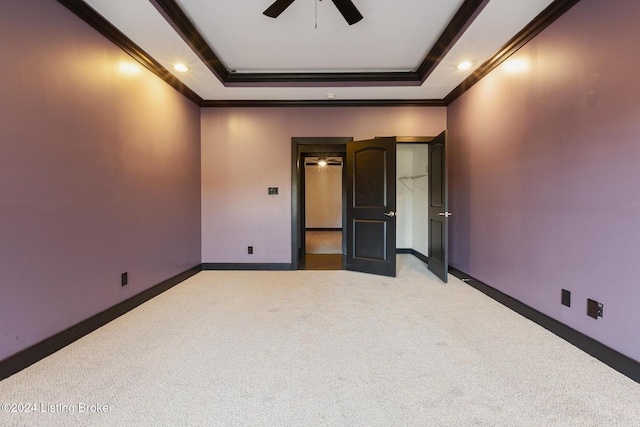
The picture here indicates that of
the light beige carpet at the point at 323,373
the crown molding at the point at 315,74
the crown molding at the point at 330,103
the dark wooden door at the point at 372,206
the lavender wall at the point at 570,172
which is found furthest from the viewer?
the crown molding at the point at 330,103

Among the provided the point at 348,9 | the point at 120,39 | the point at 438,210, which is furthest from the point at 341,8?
the point at 438,210

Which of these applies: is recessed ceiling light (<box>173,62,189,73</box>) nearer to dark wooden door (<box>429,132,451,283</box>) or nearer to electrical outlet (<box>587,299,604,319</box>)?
dark wooden door (<box>429,132,451,283</box>)

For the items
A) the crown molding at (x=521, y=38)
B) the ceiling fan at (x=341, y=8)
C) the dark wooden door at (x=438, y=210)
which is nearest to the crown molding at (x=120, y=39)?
the ceiling fan at (x=341, y=8)

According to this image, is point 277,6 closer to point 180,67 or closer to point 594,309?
point 180,67

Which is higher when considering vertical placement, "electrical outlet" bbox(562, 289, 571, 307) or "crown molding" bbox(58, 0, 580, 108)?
"crown molding" bbox(58, 0, 580, 108)

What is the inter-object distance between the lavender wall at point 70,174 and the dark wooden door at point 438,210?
136 inches

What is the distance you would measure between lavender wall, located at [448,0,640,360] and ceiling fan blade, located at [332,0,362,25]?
159 cm

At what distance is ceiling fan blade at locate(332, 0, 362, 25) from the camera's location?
80.5 inches

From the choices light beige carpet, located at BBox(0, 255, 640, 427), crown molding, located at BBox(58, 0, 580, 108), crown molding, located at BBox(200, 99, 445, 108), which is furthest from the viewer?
crown molding, located at BBox(200, 99, 445, 108)

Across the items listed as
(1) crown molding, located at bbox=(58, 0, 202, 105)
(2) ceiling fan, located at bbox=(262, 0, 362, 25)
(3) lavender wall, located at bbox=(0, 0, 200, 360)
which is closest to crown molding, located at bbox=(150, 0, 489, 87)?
(1) crown molding, located at bbox=(58, 0, 202, 105)

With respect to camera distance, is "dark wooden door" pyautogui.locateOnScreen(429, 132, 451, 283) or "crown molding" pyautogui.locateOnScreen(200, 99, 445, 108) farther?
"crown molding" pyautogui.locateOnScreen(200, 99, 445, 108)

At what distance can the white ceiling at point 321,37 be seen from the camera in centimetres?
239

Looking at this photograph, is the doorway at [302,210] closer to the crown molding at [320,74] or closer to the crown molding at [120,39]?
the crown molding at [320,74]

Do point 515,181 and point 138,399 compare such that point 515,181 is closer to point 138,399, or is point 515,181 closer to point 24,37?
point 138,399
